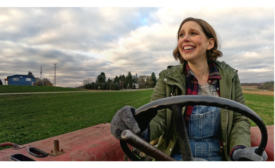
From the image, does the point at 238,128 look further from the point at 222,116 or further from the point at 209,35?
the point at 209,35

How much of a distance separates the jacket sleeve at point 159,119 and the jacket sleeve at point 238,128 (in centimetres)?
46

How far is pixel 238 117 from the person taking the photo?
134cm

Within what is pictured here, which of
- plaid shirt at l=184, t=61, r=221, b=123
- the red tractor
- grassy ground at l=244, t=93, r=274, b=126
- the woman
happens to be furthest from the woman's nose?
grassy ground at l=244, t=93, r=274, b=126

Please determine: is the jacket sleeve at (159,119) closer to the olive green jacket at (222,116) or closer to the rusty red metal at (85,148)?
the olive green jacket at (222,116)

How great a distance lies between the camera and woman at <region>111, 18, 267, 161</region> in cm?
125

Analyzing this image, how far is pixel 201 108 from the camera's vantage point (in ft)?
4.22

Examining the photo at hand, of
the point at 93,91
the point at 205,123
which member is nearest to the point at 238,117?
the point at 205,123

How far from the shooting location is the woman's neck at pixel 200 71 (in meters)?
1.43

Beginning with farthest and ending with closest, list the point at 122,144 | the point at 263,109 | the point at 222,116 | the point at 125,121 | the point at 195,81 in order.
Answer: the point at 263,109, the point at 195,81, the point at 222,116, the point at 122,144, the point at 125,121

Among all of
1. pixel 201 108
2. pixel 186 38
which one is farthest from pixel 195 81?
pixel 186 38

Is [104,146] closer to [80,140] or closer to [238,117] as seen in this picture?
[80,140]

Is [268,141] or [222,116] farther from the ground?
[222,116]

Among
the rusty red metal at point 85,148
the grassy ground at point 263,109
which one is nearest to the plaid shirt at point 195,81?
the rusty red metal at point 85,148

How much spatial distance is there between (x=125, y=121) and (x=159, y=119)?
1.69 ft
